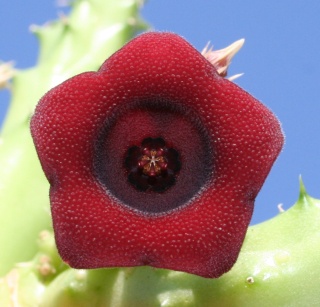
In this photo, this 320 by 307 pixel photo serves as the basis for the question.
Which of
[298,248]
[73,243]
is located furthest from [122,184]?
[298,248]

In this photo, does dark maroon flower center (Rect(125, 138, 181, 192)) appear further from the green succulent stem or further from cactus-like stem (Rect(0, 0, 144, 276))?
cactus-like stem (Rect(0, 0, 144, 276))

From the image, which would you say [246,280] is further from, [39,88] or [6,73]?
[6,73]

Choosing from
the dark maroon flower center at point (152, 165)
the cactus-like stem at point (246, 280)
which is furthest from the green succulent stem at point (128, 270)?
the dark maroon flower center at point (152, 165)

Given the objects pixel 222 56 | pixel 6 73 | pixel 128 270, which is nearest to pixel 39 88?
pixel 6 73

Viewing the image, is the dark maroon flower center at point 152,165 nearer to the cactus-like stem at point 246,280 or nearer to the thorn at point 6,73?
the cactus-like stem at point 246,280

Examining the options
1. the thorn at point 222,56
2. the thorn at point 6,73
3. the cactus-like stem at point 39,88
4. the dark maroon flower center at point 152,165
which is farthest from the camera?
the thorn at point 6,73

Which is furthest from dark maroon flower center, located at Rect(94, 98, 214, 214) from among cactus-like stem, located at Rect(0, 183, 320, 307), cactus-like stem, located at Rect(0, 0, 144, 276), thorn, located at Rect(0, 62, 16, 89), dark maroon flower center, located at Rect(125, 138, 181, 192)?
thorn, located at Rect(0, 62, 16, 89)

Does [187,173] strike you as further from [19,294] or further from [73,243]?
[19,294]
